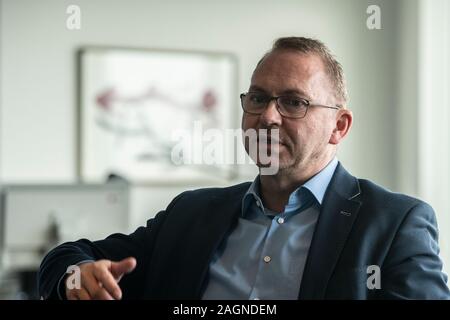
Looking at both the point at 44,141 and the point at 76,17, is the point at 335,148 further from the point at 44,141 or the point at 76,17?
the point at 44,141

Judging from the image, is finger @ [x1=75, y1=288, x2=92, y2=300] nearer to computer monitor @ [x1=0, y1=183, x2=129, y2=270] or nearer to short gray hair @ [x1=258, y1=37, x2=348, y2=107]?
short gray hair @ [x1=258, y1=37, x2=348, y2=107]

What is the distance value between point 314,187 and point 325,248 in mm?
133

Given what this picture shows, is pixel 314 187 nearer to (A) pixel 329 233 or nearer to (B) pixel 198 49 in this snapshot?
(A) pixel 329 233

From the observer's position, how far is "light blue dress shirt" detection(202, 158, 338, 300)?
915 millimetres

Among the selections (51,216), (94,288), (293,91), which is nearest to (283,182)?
(293,91)

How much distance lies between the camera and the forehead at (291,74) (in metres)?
0.96

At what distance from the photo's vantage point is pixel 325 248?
0.88 m

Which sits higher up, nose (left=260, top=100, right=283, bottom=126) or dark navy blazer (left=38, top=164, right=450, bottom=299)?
nose (left=260, top=100, right=283, bottom=126)

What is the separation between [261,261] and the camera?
3.11ft

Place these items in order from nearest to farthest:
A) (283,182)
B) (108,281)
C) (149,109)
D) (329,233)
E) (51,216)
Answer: (108,281), (329,233), (283,182), (51,216), (149,109)

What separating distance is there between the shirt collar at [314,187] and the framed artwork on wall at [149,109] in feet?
5.79

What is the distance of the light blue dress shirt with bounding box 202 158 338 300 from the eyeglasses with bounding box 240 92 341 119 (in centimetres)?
12

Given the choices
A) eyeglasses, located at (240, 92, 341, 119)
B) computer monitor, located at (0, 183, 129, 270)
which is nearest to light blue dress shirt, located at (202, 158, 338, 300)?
eyeglasses, located at (240, 92, 341, 119)
